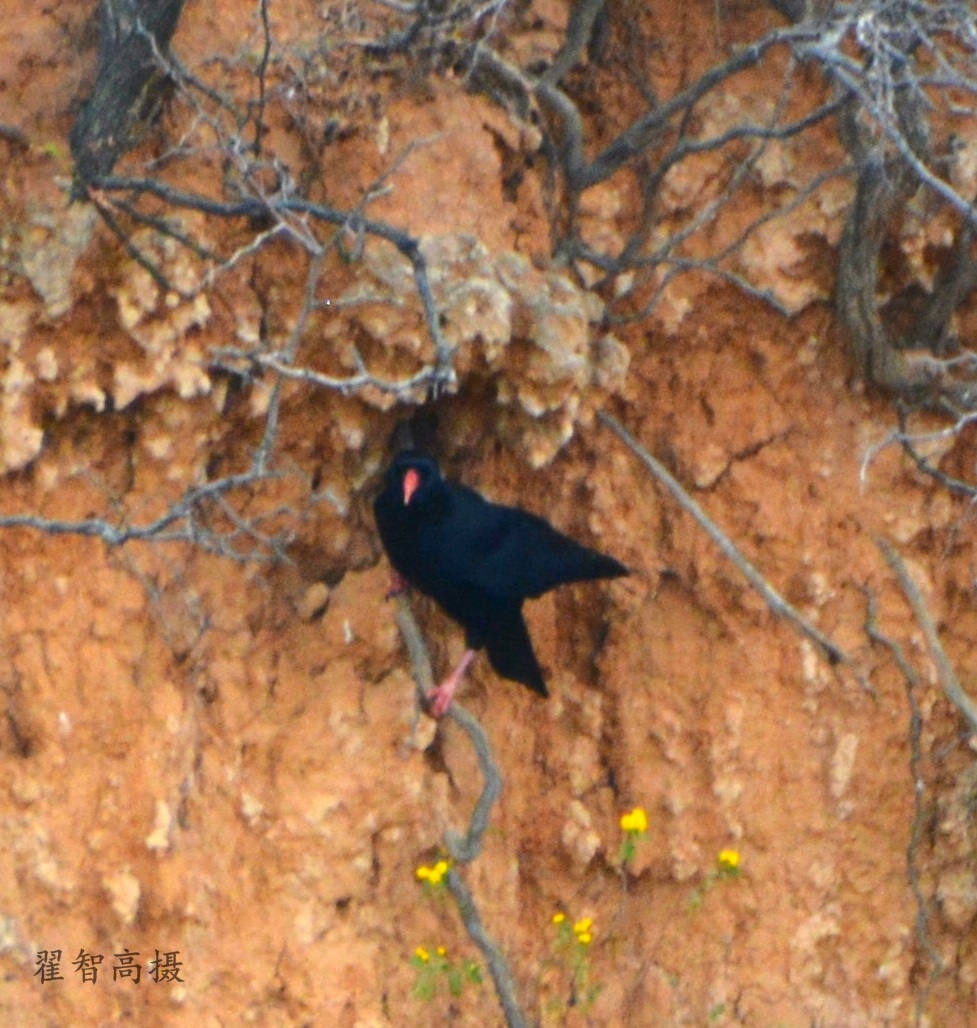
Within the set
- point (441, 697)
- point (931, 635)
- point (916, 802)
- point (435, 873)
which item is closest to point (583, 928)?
point (435, 873)

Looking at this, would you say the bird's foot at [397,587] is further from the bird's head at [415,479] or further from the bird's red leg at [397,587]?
the bird's head at [415,479]

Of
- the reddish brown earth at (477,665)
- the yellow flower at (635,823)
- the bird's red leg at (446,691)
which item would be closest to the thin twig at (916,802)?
the reddish brown earth at (477,665)

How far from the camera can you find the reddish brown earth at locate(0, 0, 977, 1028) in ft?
12.3

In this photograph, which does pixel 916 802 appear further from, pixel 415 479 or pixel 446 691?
pixel 415 479

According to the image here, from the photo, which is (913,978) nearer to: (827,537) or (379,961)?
(827,537)

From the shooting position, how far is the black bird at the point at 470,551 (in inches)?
153

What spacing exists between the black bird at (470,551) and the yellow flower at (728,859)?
Result: 850 millimetres

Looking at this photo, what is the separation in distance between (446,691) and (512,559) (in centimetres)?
39

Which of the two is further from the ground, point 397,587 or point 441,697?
point 397,587

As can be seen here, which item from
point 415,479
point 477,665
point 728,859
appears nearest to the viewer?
point 415,479

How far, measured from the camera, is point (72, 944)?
374 cm

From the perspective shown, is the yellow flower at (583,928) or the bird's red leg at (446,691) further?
the yellow flower at (583,928)

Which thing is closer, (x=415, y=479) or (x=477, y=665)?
(x=415, y=479)

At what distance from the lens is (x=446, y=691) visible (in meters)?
4.08
